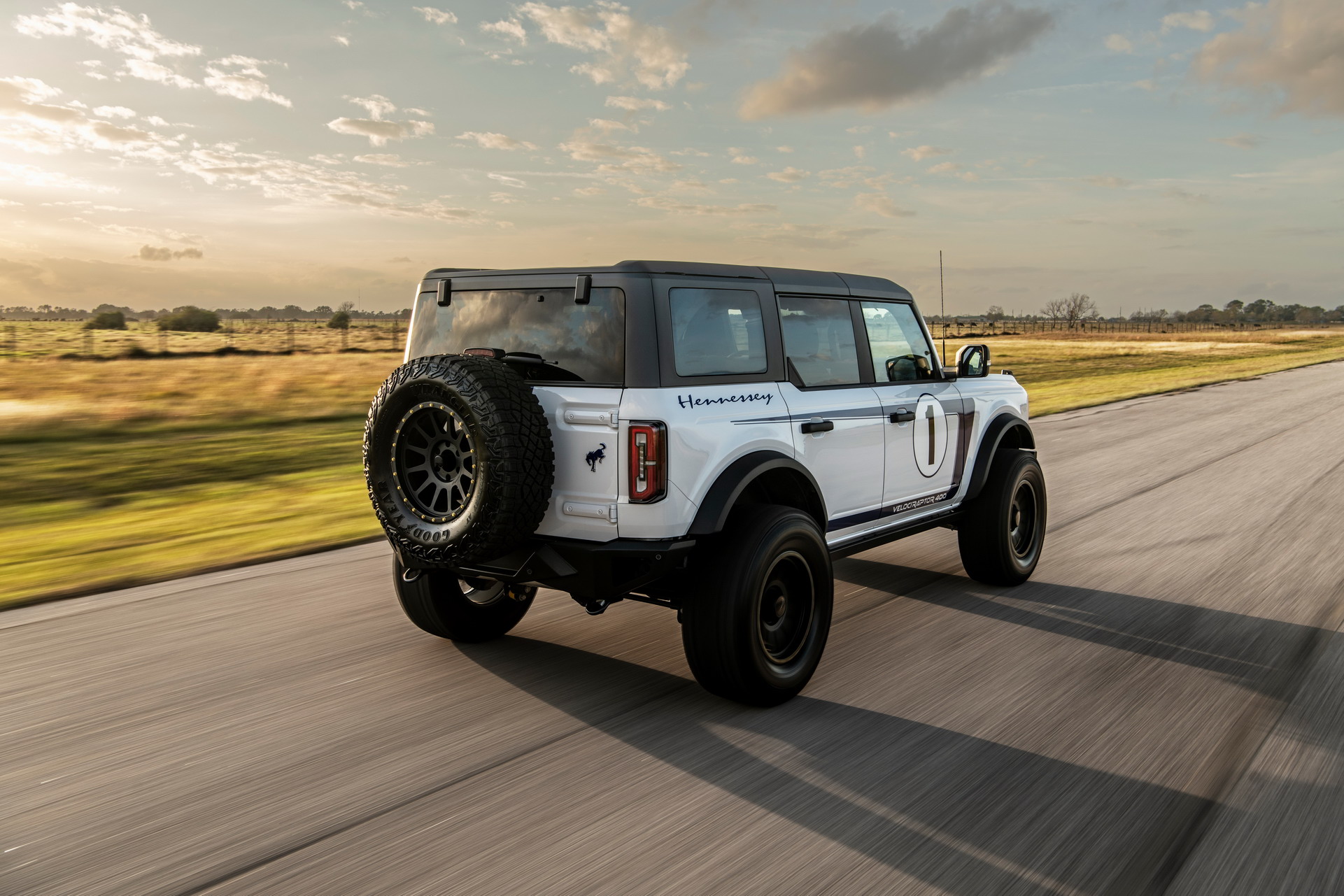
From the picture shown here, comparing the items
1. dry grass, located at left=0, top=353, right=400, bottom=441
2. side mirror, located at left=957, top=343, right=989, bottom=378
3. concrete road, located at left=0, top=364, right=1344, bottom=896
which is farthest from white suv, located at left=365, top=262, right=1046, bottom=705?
dry grass, located at left=0, top=353, right=400, bottom=441

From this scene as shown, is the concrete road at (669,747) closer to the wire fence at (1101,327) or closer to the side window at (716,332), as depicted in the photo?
the side window at (716,332)

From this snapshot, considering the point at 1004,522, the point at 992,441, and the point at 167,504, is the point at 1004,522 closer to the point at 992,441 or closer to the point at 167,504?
the point at 992,441

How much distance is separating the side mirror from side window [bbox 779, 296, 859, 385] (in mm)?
1092

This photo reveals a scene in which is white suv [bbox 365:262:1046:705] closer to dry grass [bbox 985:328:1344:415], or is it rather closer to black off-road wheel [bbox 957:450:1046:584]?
black off-road wheel [bbox 957:450:1046:584]

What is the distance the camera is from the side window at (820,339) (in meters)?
5.20

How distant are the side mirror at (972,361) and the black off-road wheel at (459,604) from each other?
3.11 metres

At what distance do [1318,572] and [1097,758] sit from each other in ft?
13.6

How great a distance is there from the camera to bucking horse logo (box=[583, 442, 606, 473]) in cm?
426

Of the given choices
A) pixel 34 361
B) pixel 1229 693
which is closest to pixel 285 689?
pixel 1229 693

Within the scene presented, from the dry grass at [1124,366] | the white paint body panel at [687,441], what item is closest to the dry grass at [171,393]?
the white paint body panel at [687,441]

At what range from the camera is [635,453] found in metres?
4.19

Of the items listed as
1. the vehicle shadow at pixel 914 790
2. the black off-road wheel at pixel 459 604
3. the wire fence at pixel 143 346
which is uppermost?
the wire fence at pixel 143 346

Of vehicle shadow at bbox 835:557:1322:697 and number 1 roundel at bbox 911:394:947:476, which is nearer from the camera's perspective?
vehicle shadow at bbox 835:557:1322:697

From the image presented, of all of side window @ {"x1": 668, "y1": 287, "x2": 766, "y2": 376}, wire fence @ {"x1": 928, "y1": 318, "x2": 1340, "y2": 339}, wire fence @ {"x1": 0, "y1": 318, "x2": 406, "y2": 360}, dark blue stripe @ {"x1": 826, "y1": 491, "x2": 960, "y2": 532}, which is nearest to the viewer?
side window @ {"x1": 668, "y1": 287, "x2": 766, "y2": 376}
